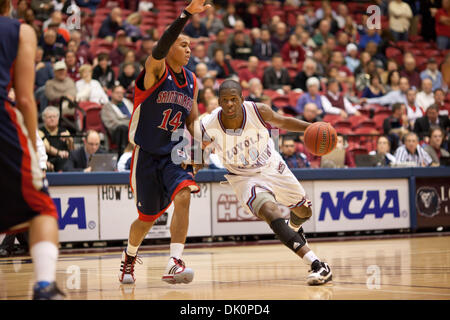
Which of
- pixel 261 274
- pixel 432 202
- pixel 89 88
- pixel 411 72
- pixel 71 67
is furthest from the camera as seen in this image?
pixel 411 72

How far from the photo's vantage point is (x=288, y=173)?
6488 mm

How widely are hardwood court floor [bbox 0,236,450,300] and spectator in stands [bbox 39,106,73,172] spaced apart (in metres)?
2.10

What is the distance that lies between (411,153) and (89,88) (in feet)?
21.2

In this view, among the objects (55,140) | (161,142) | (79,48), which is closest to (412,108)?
(79,48)

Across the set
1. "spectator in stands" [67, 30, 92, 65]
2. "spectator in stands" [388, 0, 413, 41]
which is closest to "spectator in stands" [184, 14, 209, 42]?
"spectator in stands" [67, 30, 92, 65]

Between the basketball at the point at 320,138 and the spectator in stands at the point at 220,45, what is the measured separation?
10987mm

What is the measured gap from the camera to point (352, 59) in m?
18.9


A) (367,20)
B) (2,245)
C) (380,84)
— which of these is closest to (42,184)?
(2,245)

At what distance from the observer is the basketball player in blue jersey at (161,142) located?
5902 mm

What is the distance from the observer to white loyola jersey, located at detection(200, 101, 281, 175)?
6.40 meters

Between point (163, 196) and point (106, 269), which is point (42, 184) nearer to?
point (163, 196)

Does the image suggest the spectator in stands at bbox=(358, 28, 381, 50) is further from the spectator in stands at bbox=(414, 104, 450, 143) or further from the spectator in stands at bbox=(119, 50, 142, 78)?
the spectator in stands at bbox=(119, 50, 142, 78)

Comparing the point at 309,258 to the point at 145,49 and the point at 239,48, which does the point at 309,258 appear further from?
the point at 239,48

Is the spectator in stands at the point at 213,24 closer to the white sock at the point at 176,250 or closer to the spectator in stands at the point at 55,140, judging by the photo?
the spectator in stands at the point at 55,140
